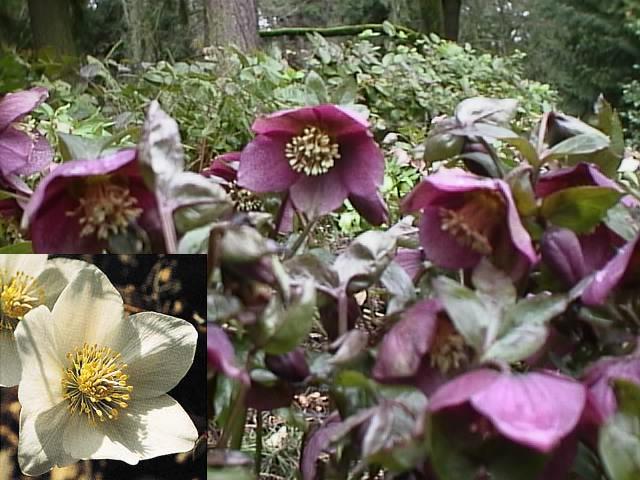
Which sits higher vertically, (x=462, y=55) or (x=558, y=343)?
Result: (x=558, y=343)

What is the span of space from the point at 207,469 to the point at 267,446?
44cm

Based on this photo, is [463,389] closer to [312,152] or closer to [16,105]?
[312,152]

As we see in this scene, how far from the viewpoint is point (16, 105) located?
50cm

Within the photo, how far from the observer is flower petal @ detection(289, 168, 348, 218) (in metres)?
0.46

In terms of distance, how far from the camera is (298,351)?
0.34 metres

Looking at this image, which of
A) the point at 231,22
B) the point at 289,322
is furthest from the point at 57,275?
the point at 231,22

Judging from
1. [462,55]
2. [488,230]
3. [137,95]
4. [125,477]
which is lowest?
[462,55]

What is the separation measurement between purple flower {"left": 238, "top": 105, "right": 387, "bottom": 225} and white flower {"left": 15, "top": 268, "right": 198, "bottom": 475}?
13 centimetres

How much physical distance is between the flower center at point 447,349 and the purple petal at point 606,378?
0.05 metres

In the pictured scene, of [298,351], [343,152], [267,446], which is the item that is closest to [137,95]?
[267,446]

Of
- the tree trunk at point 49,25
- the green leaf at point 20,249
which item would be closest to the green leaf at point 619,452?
the green leaf at point 20,249

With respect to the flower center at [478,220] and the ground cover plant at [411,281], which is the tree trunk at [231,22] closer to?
the ground cover plant at [411,281]

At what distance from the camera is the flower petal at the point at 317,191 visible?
0.46 m

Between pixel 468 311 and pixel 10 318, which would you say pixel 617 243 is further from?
pixel 10 318
